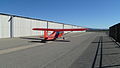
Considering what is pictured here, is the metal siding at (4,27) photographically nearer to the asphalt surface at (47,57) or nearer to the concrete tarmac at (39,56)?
the concrete tarmac at (39,56)

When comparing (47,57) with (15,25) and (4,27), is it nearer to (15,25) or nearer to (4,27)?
(4,27)

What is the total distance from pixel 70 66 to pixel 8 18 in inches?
1083

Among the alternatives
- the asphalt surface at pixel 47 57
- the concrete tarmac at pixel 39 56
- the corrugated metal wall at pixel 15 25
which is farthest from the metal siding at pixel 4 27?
the asphalt surface at pixel 47 57

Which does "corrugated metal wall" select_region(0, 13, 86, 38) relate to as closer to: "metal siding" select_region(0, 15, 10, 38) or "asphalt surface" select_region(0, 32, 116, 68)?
"metal siding" select_region(0, 15, 10, 38)

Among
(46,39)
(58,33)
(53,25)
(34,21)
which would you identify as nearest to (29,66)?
(46,39)

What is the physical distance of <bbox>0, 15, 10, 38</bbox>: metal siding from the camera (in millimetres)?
28288

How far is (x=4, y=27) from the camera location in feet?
95.3

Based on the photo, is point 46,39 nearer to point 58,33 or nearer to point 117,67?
point 58,33

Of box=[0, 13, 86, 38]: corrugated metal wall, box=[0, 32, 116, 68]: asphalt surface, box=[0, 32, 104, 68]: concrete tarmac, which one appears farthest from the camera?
box=[0, 13, 86, 38]: corrugated metal wall

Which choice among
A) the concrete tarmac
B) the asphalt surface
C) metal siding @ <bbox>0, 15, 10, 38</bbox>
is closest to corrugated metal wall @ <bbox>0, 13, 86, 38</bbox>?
metal siding @ <bbox>0, 15, 10, 38</bbox>

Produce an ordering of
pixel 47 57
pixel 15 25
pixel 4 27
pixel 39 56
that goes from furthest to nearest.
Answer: pixel 15 25, pixel 4 27, pixel 39 56, pixel 47 57

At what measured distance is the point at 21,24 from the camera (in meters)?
36.2

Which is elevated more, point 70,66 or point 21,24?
point 21,24

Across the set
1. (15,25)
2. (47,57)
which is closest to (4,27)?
(15,25)
